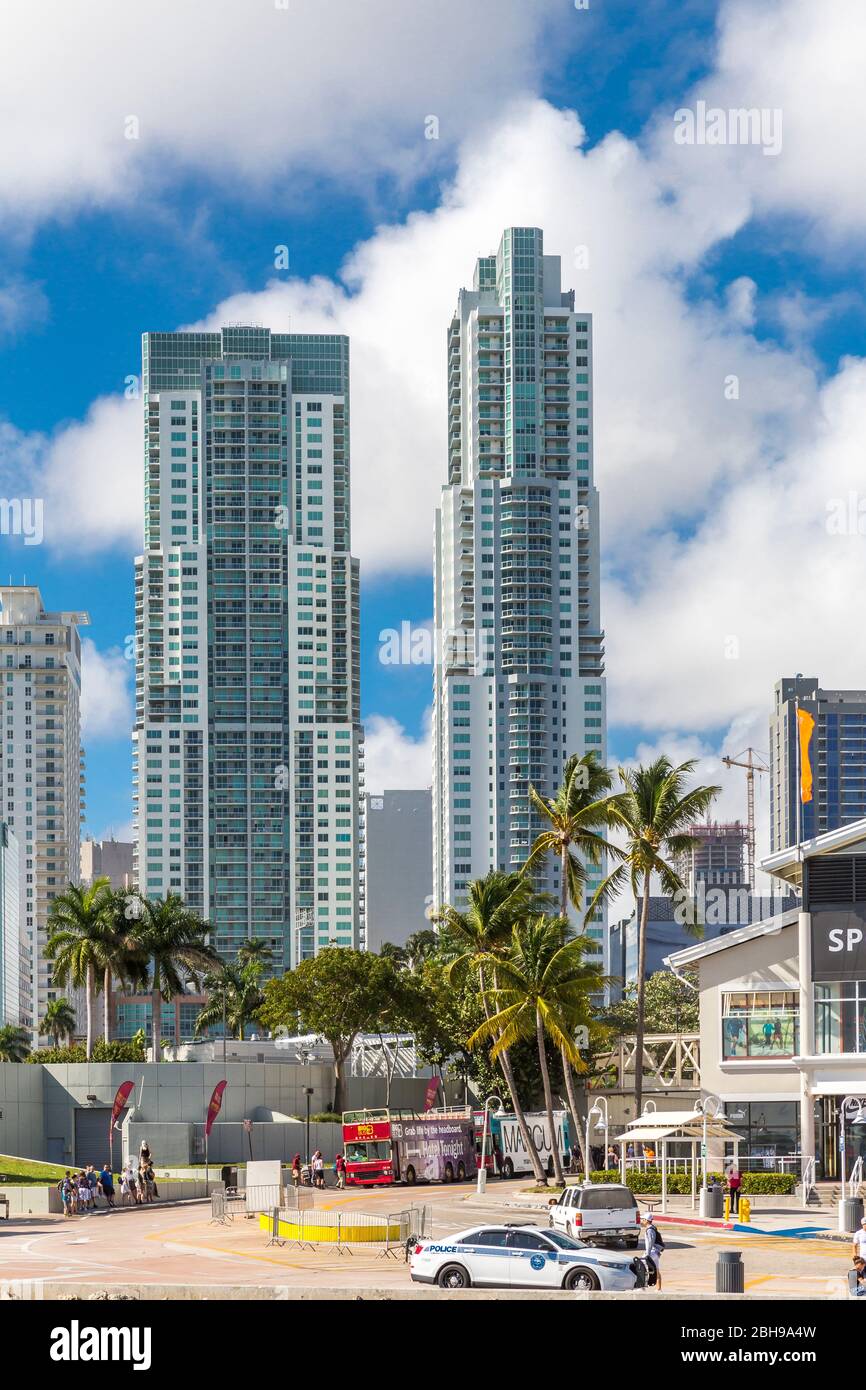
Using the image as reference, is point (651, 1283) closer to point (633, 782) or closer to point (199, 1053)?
point (633, 782)

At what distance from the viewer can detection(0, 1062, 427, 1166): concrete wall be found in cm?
8269

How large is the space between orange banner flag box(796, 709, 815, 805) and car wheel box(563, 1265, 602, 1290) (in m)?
36.7

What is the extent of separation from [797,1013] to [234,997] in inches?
3862

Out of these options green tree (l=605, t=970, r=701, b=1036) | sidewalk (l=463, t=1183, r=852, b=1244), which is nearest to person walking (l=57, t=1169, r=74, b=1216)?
sidewalk (l=463, t=1183, r=852, b=1244)

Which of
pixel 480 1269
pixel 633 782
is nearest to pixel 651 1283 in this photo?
pixel 480 1269

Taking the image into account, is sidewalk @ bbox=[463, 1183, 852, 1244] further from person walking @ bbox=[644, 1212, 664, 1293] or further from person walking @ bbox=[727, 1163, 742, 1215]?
person walking @ bbox=[644, 1212, 664, 1293]

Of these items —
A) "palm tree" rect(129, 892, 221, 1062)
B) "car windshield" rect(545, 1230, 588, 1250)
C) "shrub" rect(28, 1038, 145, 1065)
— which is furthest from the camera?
"shrub" rect(28, 1038, 145, 1065)

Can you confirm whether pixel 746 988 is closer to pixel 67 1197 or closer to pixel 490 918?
pixel 490 918

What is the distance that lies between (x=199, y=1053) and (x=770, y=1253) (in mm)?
67396

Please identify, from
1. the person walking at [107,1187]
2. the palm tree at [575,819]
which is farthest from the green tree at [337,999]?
the person walking at [107,1187]

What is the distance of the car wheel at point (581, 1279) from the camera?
32.7m

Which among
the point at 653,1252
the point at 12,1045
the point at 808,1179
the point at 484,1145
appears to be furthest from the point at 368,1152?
the point at 12,1045

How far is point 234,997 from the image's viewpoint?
158 meters
